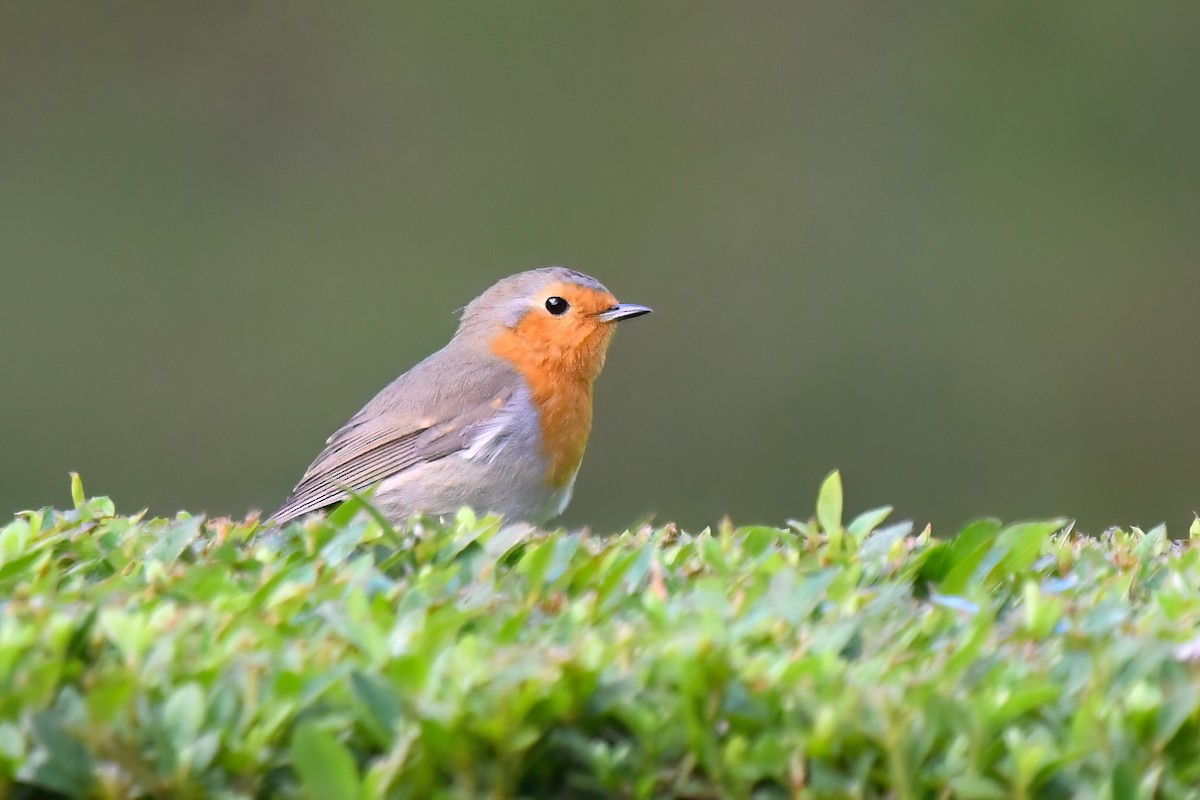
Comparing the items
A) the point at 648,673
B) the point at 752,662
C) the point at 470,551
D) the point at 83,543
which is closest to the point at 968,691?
the point at 752,662

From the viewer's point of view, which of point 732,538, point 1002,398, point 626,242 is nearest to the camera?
point 732,538

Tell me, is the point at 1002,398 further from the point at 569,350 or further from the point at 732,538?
the point at 732,538

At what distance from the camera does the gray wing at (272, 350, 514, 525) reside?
5816mm

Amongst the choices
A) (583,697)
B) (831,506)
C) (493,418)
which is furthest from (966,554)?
(493,418)

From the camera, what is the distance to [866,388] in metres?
10.7

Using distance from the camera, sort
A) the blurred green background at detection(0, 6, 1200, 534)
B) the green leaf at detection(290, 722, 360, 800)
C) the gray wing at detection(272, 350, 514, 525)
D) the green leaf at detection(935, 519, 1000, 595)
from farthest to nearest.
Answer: the blurred green background at detection(0, 6, 1200, 534) < the gray wing at detection(272, 350, 514, 525) < the green leaf at detection(935, 519, 1000, 595) < the green leaf at detection(290, 722, 360, 800)

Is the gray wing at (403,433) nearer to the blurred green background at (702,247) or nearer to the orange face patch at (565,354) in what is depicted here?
the orange face patch at (565,354)

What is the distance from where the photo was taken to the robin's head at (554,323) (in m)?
6.16

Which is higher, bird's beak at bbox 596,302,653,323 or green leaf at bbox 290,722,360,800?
green leaf at bbox 290,722,360,800

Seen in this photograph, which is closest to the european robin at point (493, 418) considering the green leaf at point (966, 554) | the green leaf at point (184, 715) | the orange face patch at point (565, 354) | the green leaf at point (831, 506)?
the orange face patch at point (565, 354)

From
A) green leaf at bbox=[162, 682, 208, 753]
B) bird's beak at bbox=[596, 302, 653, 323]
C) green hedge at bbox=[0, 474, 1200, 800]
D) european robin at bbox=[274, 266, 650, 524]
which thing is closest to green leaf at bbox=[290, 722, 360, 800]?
green hedge at bbox=[0, 474, 1200, 800]

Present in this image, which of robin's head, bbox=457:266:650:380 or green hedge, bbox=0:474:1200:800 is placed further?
robin's head, bbox=457:266:650:380

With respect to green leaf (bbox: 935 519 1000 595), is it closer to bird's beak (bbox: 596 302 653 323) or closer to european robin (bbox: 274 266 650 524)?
european robin (bbox: 274 266 650 524)

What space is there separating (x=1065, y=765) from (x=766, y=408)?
8832mm
